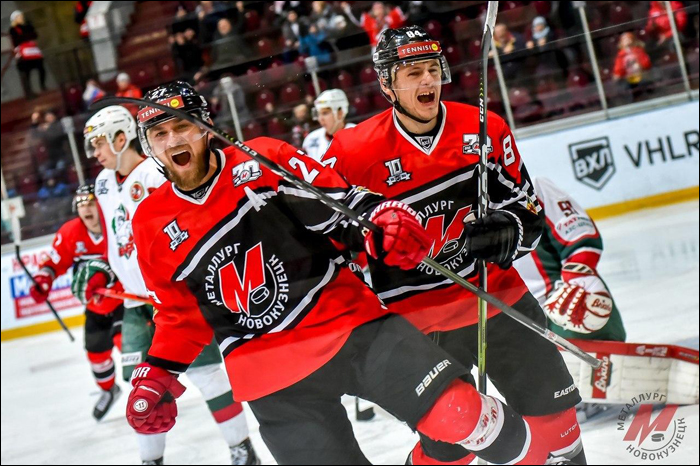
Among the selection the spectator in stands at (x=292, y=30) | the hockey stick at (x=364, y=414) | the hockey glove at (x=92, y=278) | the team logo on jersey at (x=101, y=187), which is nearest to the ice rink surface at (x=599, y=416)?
the hockey stick at (x=364, y=414)

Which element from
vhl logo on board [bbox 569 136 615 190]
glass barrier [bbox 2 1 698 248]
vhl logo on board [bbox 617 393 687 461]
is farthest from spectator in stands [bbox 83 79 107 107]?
vhl logo on board [bbox 617 393 687 461]

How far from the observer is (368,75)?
4.53 ft

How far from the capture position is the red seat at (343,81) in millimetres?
1402

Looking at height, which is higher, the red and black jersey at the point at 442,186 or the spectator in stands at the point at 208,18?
the spectator in stands at the point at 208,18

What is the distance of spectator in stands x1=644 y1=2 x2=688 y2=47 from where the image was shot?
4.98 ft

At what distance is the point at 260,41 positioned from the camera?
1419mm

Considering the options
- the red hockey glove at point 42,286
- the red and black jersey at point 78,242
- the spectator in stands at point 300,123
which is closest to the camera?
the spectator in stands at point 300,123

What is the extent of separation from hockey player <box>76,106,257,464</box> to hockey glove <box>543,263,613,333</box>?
1.90 feet

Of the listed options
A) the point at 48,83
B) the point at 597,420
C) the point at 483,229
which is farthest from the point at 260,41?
the point at 597,420

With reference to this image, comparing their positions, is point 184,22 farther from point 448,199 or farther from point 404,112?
point 448,199

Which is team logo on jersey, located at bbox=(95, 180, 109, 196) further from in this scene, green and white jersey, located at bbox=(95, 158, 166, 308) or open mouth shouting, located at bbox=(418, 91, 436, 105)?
open mouth shouting, located at bbox=(418, 91, 436, 105)

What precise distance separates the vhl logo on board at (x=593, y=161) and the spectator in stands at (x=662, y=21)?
0.22m

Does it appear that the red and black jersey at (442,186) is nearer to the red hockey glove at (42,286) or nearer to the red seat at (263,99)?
the red seat at (263,99)

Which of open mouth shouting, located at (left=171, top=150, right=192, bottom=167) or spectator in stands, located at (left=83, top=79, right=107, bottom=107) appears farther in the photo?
spectator in stands, located at (left=83, top=79, right=107, bottom=107)
